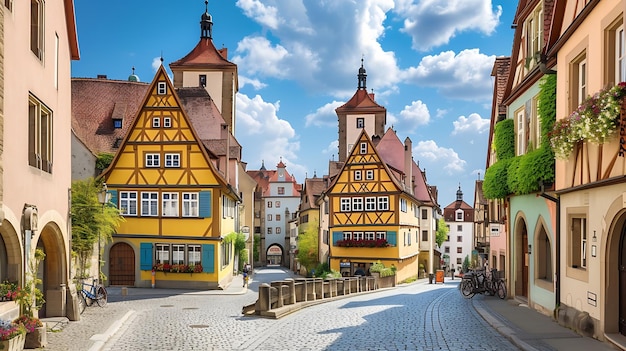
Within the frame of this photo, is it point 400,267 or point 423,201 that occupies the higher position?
point 423,201

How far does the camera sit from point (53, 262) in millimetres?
16688

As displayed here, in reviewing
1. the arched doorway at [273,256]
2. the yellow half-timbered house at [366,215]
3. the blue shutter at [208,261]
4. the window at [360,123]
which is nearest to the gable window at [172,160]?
the blue shutter at [208,261]

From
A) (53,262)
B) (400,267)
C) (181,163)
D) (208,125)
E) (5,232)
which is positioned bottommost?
(400,267)

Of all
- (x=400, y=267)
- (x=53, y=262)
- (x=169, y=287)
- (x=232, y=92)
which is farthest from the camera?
(x=232, y=92)

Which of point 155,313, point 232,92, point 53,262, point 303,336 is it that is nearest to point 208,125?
point 232,92

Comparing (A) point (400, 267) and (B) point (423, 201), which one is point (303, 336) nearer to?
(A) point (400, 267)

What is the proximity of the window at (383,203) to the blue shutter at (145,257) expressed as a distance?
1751cm

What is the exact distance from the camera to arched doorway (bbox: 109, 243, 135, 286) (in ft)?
105

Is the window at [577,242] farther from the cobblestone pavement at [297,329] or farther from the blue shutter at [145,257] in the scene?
the blue shutter at [145,257]

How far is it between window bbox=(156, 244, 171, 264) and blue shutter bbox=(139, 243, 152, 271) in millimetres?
387

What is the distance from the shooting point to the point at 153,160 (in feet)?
104

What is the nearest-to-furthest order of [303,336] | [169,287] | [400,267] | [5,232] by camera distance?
[5,232]
[303,336]
[169,287]
[400,267]

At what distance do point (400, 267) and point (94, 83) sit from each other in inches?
916

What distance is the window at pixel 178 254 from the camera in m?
31.5
